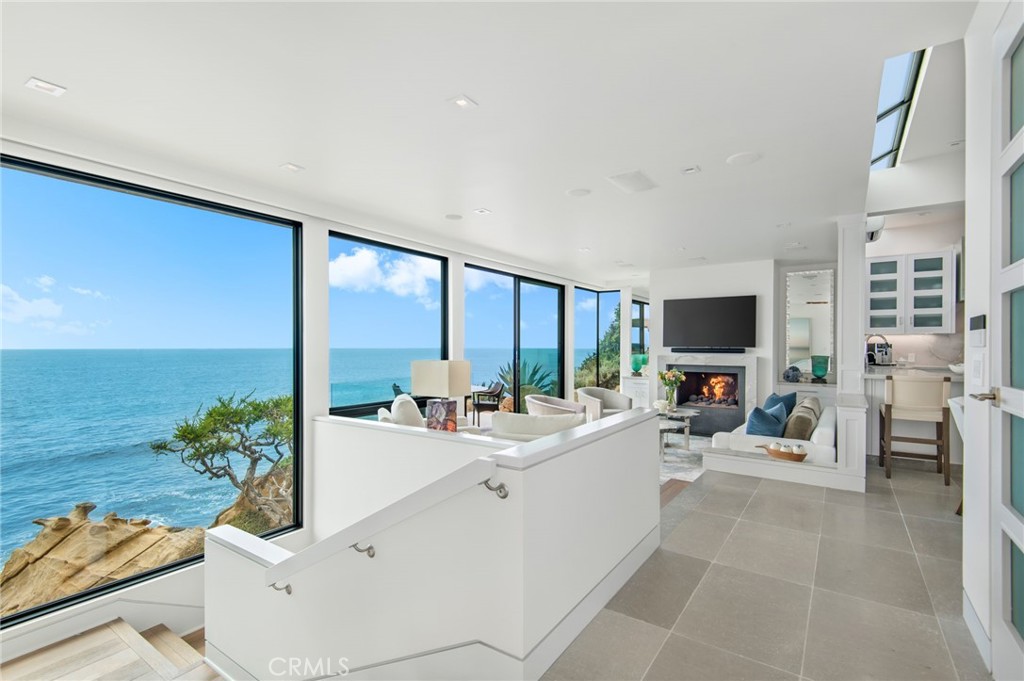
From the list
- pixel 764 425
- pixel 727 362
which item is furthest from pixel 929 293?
pixel 764 425

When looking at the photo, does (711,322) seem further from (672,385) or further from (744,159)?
(744,159)

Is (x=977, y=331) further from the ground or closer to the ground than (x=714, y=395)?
further from the ground

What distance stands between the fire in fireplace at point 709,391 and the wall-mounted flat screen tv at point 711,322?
0.54 m

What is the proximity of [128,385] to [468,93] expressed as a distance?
10.7 ft

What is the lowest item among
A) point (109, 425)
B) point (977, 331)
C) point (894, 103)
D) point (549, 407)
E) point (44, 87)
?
point (549, 407)

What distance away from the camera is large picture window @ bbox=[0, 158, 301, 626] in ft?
9.46

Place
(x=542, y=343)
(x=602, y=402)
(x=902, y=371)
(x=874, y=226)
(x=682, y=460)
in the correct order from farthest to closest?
(x=542, y=343)
(x=602, y=402)
(x=682, y=460)
(x=902, y=371)
(x=874, y=226)

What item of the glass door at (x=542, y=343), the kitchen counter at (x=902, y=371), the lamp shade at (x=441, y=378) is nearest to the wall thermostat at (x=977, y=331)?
the lamp shade at (x=441, y=378)

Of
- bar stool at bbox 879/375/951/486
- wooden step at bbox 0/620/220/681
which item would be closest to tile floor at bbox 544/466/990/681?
bar stool at bbox 879/375/951/486

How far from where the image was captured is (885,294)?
567cm

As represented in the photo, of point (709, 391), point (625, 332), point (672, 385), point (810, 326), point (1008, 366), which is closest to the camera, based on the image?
point (1008, 366)

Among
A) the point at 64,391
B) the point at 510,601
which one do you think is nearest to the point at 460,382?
the point at 510,601

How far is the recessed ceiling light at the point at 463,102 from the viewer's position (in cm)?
233

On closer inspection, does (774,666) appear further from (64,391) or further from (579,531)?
(64,391)
